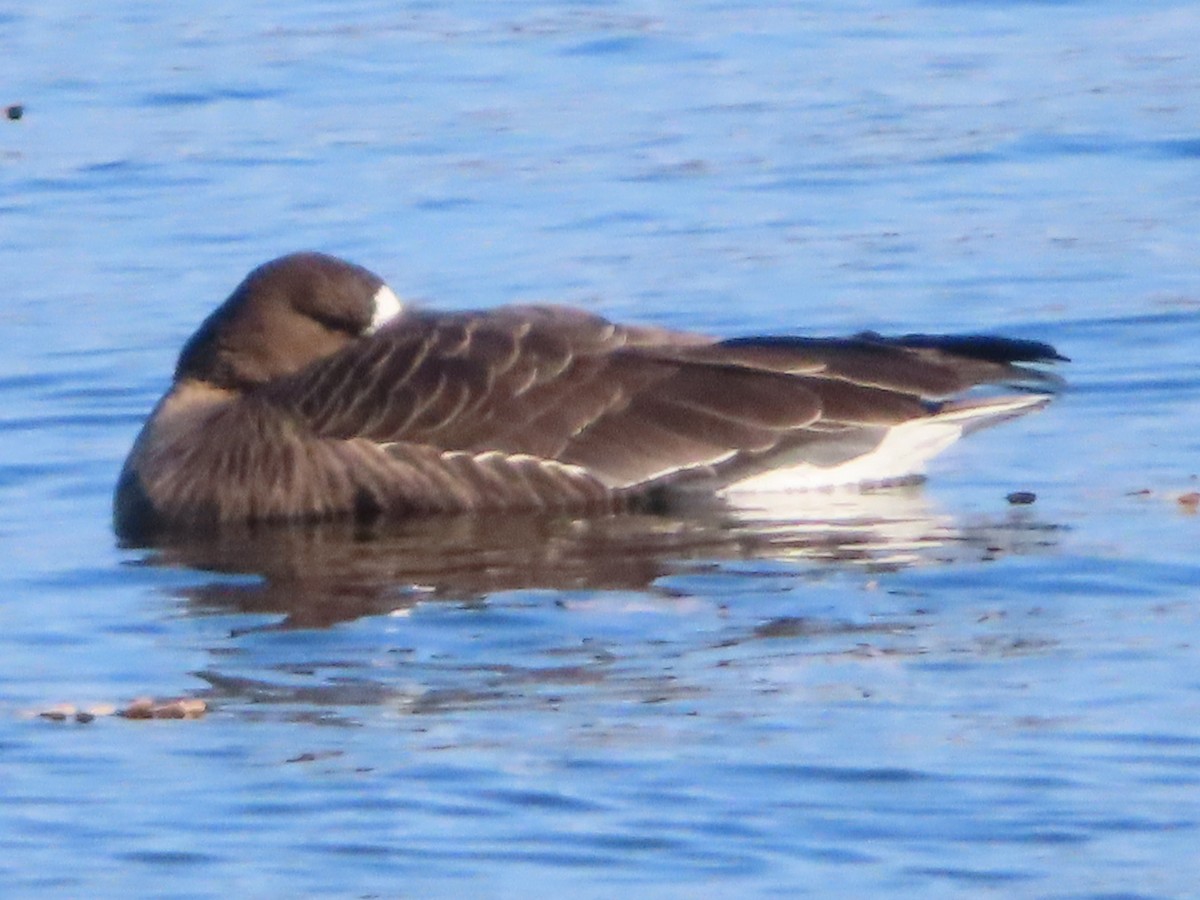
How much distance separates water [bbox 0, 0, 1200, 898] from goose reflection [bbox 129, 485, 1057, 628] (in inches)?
1.3

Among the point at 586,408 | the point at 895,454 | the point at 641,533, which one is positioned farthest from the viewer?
the point at 895,454

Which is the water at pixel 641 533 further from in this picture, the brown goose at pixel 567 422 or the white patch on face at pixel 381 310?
the white patch on face at pixel 381 310

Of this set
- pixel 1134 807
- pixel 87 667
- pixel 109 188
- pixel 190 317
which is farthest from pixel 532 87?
pixel 1134 807

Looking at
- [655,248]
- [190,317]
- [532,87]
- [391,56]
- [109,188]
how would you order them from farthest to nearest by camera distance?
1. [391,56]
2. [532,87]
3. [109,188]
4. [655,248]
5. [190,317]

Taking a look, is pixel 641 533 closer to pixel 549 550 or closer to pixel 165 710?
pixel 549 550

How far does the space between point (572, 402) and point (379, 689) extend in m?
2.78

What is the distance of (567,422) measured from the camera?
11.3 meters

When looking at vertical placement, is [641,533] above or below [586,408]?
below

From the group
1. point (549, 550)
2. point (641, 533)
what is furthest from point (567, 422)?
point (549, 550)

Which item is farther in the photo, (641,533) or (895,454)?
(895,454)

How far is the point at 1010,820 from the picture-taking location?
729cm

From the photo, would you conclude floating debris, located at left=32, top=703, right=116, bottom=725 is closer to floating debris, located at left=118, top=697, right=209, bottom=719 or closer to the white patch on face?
floating debris, located at left=118, top=697, right=209, bottom=719

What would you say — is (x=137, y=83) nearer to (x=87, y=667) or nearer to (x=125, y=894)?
(x=87, y=667)

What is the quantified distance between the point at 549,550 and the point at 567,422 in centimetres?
72
